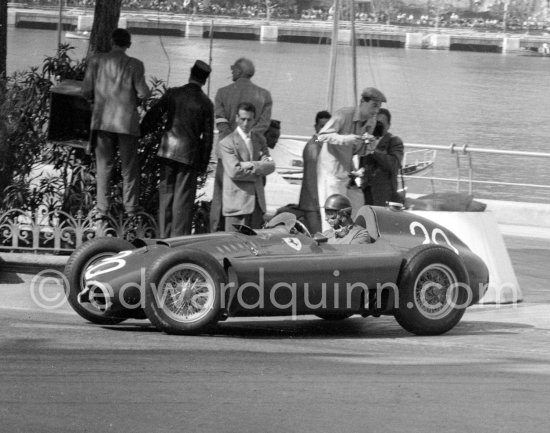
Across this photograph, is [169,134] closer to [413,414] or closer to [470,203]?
[470,203]

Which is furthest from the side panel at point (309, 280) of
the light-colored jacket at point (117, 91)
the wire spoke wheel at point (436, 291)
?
the light-colored jacket at point (117, 91)

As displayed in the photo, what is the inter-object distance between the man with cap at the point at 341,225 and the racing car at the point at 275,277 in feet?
0.41

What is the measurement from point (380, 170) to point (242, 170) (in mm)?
1754

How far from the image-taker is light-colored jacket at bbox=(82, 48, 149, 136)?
11.5m

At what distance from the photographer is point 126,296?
907cm

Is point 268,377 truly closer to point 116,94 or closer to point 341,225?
point 341,225

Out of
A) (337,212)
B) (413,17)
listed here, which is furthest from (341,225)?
(413,17)

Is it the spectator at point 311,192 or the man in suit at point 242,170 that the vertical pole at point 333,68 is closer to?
the spectator at point 311,192

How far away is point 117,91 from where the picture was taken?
37.9ft

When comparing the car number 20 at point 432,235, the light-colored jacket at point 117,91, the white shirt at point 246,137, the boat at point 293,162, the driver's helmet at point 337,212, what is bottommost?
the boat at point 293,162

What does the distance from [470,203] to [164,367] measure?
Answer: 16.6 feet

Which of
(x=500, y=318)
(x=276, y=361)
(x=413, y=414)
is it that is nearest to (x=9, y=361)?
(x=276, y=361)

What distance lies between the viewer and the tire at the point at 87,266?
378 inches

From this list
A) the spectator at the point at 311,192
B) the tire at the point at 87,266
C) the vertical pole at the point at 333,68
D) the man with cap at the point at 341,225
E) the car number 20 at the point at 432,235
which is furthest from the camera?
the vertical pole at the point at 333,68
